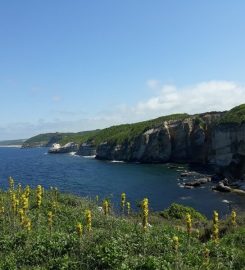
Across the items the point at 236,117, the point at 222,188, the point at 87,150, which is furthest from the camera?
the point at 87,150

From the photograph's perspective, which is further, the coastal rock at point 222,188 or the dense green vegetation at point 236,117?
the dense green vegetation at point 236,117

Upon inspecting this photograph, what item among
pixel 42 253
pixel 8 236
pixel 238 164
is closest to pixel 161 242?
pixel 42 253

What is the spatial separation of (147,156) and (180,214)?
97.9 m

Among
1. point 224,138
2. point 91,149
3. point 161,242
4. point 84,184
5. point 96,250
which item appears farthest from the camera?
point 91,149

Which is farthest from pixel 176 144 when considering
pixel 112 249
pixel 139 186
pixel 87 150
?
pixel 112 249

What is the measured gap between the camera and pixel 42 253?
1559 centimetres

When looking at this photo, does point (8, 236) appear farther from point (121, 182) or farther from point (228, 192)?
point (121, 182)

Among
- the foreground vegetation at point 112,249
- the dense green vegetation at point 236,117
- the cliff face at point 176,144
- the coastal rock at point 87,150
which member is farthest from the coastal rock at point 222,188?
the coastal rock at point 87,150

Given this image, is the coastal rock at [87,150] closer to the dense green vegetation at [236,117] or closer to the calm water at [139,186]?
the calm water at [139,186]

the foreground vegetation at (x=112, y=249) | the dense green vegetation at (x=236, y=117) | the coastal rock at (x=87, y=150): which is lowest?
the foreground vegetation at (x=112, y=249)

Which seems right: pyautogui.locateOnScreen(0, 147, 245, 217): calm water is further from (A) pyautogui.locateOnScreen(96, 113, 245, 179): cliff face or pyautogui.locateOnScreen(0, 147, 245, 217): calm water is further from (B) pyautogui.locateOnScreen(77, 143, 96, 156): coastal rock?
(B) pyautogui.locateOnScreen(77, 143, 96, 156): coastal rock

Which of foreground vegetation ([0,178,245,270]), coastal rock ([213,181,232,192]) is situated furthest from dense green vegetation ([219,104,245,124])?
foreground vegetation ([0,178,245,270])

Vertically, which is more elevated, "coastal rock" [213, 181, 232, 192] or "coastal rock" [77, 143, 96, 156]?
"coastal rock" [77, 143, 96, 156]

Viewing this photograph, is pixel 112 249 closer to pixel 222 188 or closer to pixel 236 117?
pixel 222 188
